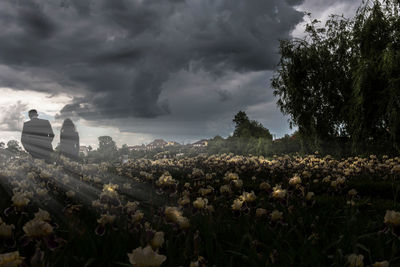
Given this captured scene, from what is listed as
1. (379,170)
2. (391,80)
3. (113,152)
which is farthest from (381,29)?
(113,152)

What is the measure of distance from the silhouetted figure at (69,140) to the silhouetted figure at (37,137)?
2.80 meters

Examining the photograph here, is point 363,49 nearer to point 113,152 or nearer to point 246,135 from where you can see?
point 246,135

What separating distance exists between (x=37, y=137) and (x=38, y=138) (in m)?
0.09

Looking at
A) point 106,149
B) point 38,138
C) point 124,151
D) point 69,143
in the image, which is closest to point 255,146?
point 69,143

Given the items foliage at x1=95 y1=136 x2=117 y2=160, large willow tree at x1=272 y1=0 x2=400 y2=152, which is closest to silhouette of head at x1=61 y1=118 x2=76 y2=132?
large willow tree at x1=272 y1=0 x2=400 y2=152

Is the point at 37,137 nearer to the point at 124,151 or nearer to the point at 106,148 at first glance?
the point at 124,151

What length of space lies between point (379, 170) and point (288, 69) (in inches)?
331

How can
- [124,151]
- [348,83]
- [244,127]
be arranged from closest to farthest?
[348,83] → [244,127] → [124,151]

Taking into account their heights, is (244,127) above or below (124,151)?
above

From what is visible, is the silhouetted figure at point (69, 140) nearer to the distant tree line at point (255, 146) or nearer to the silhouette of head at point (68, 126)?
the silhouette of head at point (68, 126)

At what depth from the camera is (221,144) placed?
28.0m

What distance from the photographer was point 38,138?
12766 mm

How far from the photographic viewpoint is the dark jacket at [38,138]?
12.3 meters

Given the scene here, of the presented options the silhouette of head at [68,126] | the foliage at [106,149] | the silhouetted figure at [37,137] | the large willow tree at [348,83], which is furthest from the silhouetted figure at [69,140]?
the foliage at [106,149]
